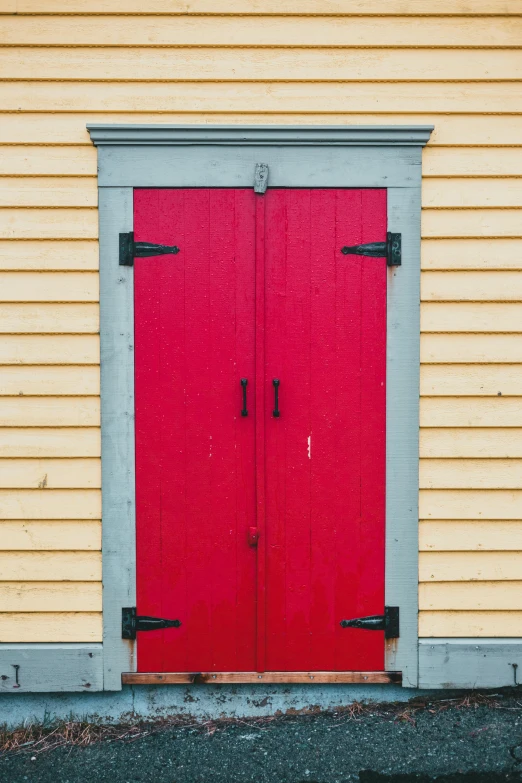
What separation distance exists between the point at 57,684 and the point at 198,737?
81cm

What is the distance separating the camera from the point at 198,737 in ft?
11.8

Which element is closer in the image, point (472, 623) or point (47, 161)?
point (47, 161)

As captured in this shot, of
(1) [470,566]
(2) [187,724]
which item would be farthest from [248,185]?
(2) [187,724]

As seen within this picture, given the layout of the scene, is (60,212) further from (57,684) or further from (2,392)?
(57,684)

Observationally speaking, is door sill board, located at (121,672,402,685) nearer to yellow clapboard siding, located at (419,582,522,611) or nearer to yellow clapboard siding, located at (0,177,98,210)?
yellow clapboard siding, located at (419,582,522,611)

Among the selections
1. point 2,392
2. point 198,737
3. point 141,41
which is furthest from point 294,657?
point 141,41

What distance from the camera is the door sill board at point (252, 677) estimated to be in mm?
3727

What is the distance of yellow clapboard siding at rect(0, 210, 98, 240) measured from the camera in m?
3.62

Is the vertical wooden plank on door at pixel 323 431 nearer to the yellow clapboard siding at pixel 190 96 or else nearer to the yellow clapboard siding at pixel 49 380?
the yellow clapboard siding at pixel 190 96

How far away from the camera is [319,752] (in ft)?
11.2

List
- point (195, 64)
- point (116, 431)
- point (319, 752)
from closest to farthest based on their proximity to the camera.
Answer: point (319, 752)
point (195, 64)
point (116, 431)

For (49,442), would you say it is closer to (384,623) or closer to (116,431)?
(116,431)

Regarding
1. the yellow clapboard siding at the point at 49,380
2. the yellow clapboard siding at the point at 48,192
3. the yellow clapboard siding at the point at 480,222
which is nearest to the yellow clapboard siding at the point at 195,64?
the yellow clapboard siding at the point at 48,192

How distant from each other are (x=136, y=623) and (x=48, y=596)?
50 centimetres
